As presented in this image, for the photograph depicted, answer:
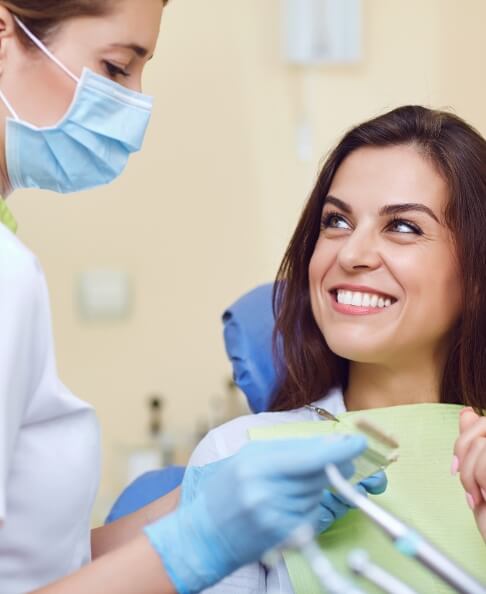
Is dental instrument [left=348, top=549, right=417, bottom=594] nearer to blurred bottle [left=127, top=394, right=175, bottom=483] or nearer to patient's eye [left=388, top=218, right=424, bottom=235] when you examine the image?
patient's eye [left=388, top=218, right=424, bottom=235]

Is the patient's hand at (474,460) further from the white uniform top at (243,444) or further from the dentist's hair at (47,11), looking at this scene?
the dentist's hair at (47,11)

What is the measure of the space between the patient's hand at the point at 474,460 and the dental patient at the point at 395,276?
0.18 m

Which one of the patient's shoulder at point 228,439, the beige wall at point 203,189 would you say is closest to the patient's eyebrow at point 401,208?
the patient's shoulder at point 228,439

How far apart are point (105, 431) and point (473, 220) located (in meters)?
1.94

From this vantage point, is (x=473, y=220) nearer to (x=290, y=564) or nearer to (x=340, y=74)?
(x=290, y=564)

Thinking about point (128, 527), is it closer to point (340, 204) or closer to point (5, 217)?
point (5, 217)

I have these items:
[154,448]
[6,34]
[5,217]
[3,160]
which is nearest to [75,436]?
[5,217]

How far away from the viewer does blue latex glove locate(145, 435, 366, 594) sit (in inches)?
38.0

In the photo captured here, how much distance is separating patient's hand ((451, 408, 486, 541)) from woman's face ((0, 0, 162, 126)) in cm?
70

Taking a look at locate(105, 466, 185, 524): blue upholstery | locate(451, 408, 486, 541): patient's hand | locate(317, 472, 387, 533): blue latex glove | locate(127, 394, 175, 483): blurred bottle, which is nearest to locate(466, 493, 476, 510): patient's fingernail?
locate(451, 408, 486, 541): patient's hand

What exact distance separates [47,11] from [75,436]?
1.86 ft

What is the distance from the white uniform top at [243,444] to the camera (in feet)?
4.65

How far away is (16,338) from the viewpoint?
3.33ft

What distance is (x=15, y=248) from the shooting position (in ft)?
3.47
